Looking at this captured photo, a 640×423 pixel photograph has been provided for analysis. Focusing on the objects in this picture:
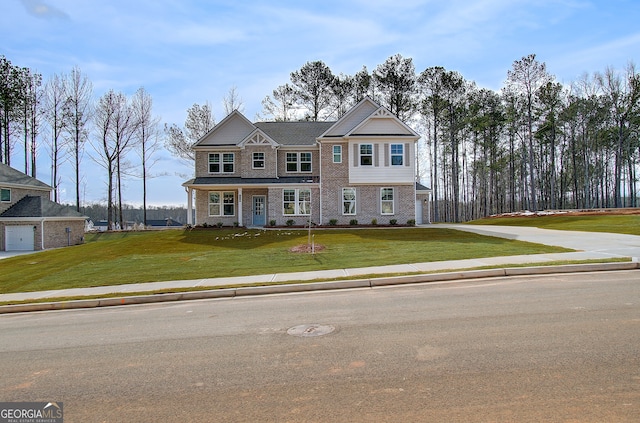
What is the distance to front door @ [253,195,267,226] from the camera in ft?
101

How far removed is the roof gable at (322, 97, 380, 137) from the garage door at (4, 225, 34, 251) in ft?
91.8

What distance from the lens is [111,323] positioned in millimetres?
8016

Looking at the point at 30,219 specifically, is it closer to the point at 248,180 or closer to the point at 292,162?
the point at 248,180

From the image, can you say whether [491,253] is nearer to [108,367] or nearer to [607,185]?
[108,367]

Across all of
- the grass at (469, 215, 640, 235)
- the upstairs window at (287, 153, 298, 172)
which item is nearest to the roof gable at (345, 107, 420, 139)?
the upstairs window at (287, 153, 298, 172)

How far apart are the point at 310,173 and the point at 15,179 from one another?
2940 centimetres

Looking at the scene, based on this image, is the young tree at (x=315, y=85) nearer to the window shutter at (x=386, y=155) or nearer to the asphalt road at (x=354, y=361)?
the window shutter at (x=386, y=155)

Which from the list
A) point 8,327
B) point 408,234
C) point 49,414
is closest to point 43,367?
point 49,414

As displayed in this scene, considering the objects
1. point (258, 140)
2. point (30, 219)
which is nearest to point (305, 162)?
point (258, 140)

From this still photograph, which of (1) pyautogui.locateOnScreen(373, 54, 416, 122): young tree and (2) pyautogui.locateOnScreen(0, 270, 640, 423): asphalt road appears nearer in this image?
(2) pyautogui.locateOnScreen(0, 270, 640, 423): asphalt road

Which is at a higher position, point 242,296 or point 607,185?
point 607,185

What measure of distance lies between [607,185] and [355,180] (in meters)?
52.0

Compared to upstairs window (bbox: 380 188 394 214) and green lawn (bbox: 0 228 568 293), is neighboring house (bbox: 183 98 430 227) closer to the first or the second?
upstairs window (bbox: 380 188 394 214)

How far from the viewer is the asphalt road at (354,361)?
3818 millimetres
